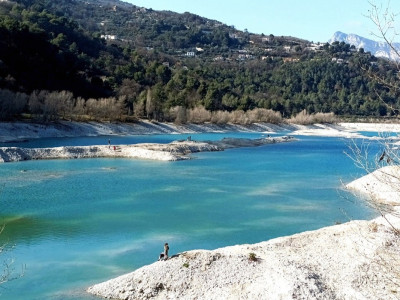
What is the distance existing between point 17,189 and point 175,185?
10.4 meters

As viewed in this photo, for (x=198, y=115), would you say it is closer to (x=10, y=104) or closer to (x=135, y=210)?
(x=10, y=104)

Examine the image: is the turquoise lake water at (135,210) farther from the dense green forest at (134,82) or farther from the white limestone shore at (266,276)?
the dense green forest at (134,82)

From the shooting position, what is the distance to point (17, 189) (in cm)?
3103

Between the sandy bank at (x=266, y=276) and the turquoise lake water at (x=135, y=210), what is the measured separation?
1.85m

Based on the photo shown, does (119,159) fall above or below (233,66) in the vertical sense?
below

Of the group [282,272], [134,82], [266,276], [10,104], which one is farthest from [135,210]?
[134,82]

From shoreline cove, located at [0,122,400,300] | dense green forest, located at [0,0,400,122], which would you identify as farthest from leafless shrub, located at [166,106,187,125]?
shoreline cove, located at [0,122,400,300]

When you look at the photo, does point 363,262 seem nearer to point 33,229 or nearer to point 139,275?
point 139,275

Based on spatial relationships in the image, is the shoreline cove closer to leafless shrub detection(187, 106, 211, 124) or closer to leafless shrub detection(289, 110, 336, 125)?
leafless shrub detection(187, 106, 211, 124)

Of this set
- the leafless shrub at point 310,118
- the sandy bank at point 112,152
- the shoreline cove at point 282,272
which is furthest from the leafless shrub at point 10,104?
the leafless shrub at point 310,118

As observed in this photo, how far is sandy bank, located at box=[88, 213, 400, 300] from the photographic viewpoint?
13414 millimetres

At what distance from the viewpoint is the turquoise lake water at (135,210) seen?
55.9 ft

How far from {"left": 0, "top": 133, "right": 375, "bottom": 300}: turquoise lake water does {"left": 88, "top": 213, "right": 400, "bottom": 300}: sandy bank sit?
1853 millimetres

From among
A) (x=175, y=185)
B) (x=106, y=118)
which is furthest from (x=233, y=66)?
(x=175, y=185)
